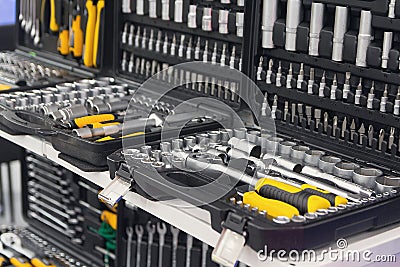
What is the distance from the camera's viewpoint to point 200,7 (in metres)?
2.03

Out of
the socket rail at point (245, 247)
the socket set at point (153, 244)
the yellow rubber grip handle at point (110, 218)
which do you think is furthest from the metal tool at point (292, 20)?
the yellow rubber grip handle at point (110, 218)

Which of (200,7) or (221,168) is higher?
(200,7)

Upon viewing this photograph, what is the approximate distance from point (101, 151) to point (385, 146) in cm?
67

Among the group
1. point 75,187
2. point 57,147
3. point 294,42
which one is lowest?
point 75,187

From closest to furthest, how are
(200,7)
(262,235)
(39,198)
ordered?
(262,235)
(200,7)
(39,198)

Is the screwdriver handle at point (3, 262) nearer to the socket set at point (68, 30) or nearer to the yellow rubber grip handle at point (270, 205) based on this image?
the socket set at point (68, 30)

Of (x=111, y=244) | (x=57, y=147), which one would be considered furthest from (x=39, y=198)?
(x=57, y=147)

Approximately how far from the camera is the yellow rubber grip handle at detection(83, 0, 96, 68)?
7.68ft

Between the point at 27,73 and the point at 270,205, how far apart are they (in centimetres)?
135

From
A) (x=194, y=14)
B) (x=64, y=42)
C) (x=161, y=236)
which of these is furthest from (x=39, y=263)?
(x=194, y=14)

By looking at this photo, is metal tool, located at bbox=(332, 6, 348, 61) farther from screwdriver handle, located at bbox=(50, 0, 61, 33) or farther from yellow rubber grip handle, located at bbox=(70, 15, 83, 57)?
screwdriver handle, located at bbox=(50, 0, 61, 33)

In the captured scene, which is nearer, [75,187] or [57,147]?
[57,147]

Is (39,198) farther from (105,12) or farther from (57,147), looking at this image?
(57,147)

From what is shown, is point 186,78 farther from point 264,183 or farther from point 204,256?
point 264,183
